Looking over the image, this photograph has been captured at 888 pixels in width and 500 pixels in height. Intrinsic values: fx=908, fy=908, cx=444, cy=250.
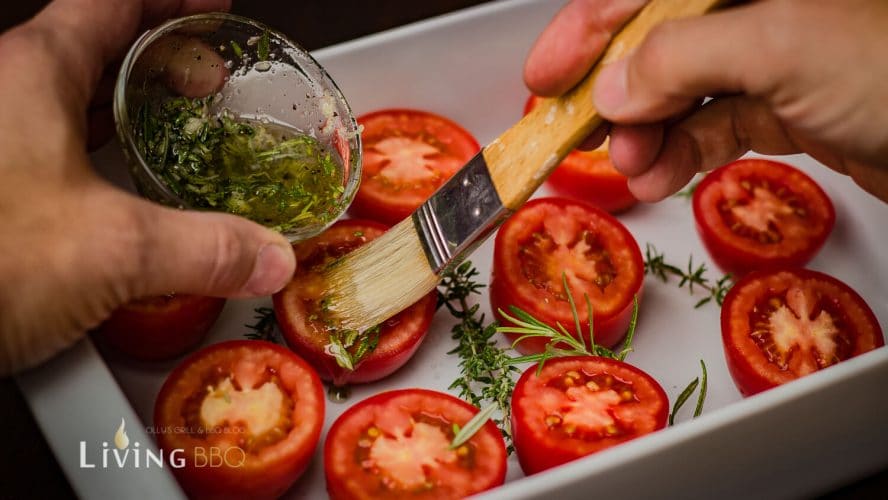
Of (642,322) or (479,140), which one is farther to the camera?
(479,140)

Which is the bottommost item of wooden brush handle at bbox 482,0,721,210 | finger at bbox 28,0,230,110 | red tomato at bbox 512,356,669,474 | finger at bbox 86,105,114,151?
Result: red tomato at bbox 512,356,669,474

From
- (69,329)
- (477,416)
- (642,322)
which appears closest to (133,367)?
(69,329)

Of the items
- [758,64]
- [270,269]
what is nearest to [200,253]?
[270,269]

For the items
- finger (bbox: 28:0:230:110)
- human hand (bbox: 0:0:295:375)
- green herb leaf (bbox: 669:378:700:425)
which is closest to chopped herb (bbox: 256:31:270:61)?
finger (bbox: 28:0:230:110)

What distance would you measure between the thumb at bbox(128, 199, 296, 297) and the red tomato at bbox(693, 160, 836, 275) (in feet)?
3.50

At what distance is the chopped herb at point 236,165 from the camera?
171 cm

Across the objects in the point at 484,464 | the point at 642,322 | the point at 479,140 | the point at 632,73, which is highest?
the point at 632,73

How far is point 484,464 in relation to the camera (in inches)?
64.4

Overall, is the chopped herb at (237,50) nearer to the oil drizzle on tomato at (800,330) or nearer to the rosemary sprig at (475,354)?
the rosemary sprig at (475,354)

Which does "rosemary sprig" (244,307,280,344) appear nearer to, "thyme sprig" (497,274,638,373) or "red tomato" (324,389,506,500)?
"red tomato" (324,389,506,500)

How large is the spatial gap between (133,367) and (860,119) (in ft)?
4.73

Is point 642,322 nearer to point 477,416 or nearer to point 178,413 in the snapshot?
point 477,416

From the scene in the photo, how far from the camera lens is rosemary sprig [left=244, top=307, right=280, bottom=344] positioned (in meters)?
1.93

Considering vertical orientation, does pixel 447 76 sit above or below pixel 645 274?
above
